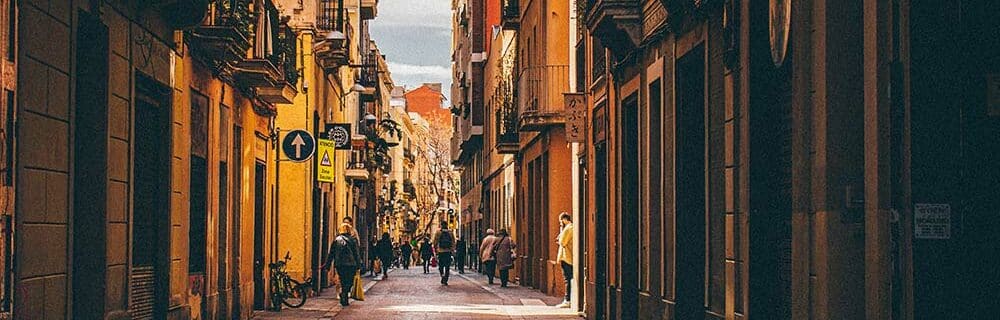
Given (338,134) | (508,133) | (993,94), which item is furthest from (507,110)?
(993,94)

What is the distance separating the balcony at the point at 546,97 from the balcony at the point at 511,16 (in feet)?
26.4

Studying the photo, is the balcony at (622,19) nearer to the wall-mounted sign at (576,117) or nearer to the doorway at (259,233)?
the wall-mounted sign at (576,117)

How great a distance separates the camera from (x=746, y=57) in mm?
14141

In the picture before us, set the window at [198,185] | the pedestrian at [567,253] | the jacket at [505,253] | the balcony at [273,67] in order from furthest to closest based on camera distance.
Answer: the jacket at [505,253]
the pedestrian at [567,253]
the balcony at [273,67]
the window at [198,185]

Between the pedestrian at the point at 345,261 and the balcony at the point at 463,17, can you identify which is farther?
the balcony at the point at 463,17

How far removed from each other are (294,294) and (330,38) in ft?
25.0

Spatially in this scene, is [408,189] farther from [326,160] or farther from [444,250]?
[326,160]

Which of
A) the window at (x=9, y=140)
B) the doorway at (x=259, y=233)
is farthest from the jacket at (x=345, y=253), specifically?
the window at (x=9, y=140)

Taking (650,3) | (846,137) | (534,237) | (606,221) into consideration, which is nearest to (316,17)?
(534,237)

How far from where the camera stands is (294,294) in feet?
96.9

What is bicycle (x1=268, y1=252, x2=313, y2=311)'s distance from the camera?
27375mm

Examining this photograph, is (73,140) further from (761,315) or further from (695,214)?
(695,214)

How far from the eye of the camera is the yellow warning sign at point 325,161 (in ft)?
108

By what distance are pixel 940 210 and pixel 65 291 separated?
6.77m
